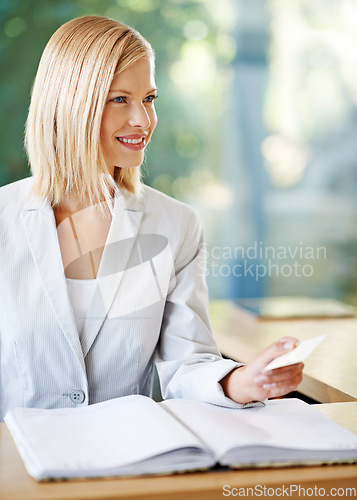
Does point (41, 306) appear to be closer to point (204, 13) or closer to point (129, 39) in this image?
point (129, 39)

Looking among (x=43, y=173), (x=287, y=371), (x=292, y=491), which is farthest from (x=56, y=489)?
(x=43, y=173)

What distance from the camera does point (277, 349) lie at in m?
1.27

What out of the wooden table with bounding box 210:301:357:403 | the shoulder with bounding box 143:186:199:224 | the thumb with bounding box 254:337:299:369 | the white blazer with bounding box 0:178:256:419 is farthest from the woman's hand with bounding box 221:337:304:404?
the shoulder with bounding box 143:186:199:224

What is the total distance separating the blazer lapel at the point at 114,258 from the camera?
1.57 meters

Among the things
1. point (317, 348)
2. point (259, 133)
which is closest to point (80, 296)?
point (317, 348)

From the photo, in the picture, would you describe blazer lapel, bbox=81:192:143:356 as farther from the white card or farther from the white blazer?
the white card

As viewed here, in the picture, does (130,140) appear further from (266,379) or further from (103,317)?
(266,379)

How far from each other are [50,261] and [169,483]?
0.70 metres

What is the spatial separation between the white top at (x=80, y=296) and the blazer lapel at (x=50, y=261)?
5 cm

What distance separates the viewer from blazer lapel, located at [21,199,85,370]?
153cm

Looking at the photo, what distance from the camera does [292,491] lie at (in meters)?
1.05

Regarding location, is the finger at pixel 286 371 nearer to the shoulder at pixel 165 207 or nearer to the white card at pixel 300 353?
the white card at pixel 300 353

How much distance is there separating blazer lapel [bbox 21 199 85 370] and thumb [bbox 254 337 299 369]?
1.48ft

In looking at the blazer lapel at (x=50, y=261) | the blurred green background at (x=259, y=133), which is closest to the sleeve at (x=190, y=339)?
the blazer lapel at (x=50, y=261)
